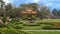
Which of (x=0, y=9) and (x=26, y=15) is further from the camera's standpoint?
(x=0, y=9)

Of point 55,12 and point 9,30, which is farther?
point 55,12

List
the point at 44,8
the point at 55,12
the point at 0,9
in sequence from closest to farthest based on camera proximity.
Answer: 1. the point at 0,9
2. the point at 44,8
3. the point at 55,12

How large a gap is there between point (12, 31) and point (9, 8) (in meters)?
49.7

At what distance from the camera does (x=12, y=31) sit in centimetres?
718

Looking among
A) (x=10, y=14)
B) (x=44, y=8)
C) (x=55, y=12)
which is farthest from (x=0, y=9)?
(x=55, y=12)

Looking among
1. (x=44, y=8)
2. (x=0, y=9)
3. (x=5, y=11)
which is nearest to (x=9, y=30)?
(x=0, y=9)

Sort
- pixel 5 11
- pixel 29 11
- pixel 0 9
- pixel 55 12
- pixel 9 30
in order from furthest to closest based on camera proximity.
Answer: pixel 55 12, pixel 5 11, pixel 0 9, pixel 29 11, pixel 9 30

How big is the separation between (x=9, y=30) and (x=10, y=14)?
150ft

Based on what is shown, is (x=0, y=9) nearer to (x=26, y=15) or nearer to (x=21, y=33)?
(x=26, y=15)

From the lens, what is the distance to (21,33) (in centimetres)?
740

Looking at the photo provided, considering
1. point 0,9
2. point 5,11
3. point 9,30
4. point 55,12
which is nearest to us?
point 9,30

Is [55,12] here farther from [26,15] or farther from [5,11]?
[26,15]

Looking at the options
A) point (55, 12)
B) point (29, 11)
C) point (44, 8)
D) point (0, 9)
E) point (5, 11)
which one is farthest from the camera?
point (55, 12)

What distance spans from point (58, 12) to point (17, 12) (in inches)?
1829
